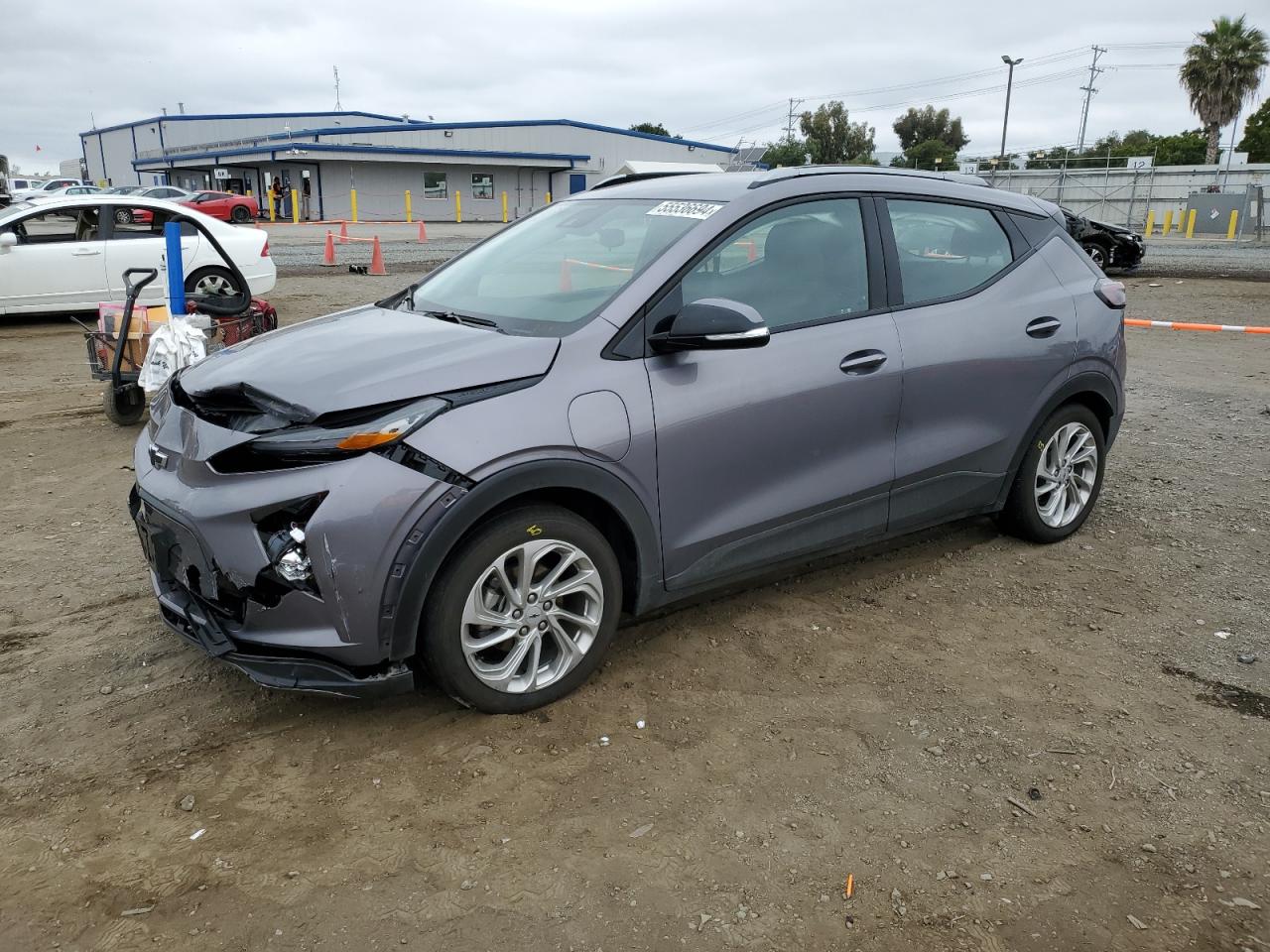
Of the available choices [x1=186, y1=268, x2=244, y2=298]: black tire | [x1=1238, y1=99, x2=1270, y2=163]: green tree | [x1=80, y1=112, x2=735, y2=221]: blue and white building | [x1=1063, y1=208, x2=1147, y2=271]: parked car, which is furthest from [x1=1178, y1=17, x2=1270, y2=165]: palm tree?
[x1=186, y1=268, x2=244, y2=298]: black tire

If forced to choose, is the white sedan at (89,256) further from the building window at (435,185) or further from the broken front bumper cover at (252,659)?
the building window at (435,185)

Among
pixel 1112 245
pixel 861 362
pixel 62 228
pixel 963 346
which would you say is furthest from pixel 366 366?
pixel 1112 245

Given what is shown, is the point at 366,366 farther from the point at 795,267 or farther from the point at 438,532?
the point at 795,267

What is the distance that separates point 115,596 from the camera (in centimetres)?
430

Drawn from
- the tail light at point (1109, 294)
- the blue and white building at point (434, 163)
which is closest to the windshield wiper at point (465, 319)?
the tail light at point (1109, 294)

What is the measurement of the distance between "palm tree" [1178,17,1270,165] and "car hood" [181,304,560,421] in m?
57.2

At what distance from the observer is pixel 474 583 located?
3.08 m

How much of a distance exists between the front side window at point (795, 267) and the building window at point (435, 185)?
53.8 meters

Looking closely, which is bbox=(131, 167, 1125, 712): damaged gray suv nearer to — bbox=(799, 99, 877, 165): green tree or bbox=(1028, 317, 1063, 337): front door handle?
bbox=(1028, 317, 1063, 337): front door handle

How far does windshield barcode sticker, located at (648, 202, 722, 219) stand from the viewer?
12.3ft

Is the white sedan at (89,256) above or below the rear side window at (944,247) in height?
below

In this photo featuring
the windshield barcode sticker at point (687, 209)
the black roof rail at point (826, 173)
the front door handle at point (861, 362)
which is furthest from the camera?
the black roof rail at point (826, 173)

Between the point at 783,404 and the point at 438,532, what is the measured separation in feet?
4.68

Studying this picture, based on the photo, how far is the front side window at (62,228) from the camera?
11.5 m
